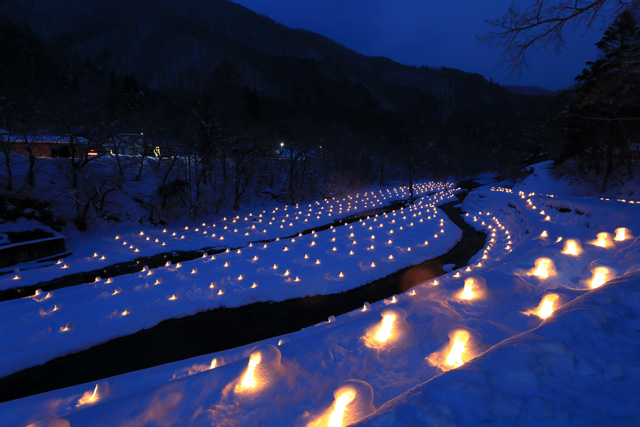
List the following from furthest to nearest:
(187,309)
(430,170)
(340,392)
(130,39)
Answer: (130,39) → (430,170) → (187,309) → (340,392)

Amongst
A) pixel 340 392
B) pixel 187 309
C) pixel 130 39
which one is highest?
pixel 130 39

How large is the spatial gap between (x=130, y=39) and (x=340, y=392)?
92366 mm

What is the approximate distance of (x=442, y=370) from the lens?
2775 mm

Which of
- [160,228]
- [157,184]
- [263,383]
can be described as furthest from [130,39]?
[263,383]

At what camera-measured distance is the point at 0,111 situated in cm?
1517

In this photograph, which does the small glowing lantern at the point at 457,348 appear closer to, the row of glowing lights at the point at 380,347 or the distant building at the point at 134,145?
the row of glowing lights at the point at 380,347

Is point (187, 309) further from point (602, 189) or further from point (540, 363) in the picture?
point (602, 189)

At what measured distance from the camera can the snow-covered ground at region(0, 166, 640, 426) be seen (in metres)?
1.87

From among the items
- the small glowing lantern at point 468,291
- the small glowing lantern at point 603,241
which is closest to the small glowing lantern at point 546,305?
the small glowing lantern at point 468,291

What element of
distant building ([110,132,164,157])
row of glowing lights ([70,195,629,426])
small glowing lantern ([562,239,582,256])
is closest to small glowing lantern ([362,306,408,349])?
row of glowing lights ([70,195,629,426])

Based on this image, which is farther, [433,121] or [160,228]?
[433,121]

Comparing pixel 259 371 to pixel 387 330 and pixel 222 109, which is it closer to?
pixel 387 330

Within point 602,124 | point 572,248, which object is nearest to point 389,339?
point 572,248

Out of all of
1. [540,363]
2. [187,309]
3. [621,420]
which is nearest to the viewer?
[621,420]
